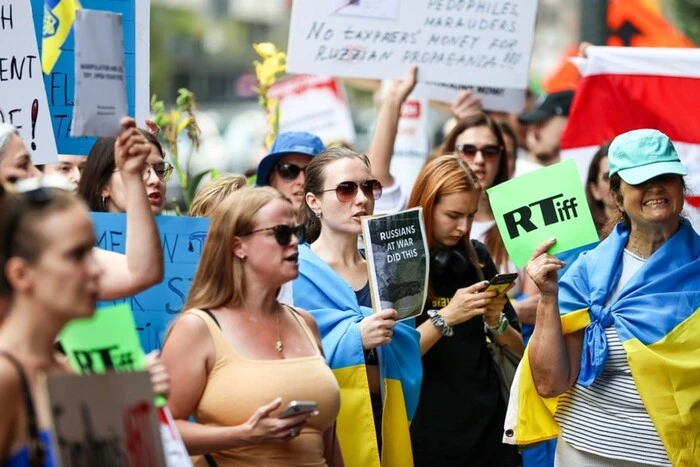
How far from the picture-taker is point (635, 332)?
5.18m

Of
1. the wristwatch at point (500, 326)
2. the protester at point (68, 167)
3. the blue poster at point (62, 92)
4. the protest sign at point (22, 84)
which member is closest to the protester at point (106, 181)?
the blue poster at point (62, 92)

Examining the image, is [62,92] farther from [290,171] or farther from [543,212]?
[543,212]

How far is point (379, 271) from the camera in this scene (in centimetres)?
518

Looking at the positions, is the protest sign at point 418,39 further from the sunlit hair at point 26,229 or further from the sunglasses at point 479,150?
the sunlit hair at point 26,229

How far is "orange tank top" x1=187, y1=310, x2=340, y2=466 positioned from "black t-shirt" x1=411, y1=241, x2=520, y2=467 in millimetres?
1454

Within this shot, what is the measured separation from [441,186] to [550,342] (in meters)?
1.02

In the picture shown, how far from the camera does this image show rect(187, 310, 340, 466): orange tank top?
4238mm

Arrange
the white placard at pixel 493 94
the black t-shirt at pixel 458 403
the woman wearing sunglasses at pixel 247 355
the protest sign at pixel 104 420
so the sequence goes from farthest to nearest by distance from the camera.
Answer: the white placard at pixel 493 94
the black t-shirt at pixel 458 403
the woman wearing sunglasses at pixel 247 355
the protest sign at pixel 104 420

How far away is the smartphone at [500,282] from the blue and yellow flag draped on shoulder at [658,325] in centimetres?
28

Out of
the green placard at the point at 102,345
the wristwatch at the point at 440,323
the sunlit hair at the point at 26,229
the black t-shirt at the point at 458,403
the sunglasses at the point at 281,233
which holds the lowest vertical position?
the black t-shirt at the point at 458,403

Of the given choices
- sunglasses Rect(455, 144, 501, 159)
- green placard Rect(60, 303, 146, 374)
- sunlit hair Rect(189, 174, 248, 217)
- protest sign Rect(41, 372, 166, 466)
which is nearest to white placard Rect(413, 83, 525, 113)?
sunglasses Rect(455, 144, 501, 159)

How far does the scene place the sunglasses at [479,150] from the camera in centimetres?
737

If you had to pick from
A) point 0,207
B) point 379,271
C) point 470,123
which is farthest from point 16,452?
point 470,123

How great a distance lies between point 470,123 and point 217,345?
3424mm
